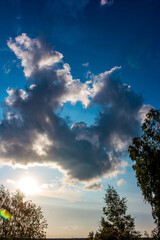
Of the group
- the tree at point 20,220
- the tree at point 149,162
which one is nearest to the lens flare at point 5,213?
the tree at point 20,220

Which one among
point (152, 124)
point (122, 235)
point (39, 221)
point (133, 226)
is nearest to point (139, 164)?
point (152, 124)

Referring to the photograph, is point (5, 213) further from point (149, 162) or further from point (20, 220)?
point (149, 162)

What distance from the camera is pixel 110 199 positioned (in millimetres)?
46781

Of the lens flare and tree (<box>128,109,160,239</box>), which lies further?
the lens flare

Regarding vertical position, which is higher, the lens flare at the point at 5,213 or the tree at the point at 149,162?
the tree at the point at 149,162

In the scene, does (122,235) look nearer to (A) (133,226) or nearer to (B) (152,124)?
(B) (152,124)

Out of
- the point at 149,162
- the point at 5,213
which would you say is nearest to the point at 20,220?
the point at 5,213

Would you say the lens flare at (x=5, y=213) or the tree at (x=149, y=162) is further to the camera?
the lens flare at (x=5, y=213)

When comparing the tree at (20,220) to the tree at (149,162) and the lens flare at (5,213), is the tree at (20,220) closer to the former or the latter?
the lens flare at (5,213)

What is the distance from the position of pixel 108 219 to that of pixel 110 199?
16.3 feet

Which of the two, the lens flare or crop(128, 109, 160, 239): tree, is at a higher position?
crop(128, 109, 160, 239): tree

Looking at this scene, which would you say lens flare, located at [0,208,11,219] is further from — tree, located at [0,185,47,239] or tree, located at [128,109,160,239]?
tree, located at [128,109,160,239]

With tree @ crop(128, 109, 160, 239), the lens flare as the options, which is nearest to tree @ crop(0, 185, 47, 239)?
the lens flare

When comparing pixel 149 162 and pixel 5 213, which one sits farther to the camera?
pixel 5 213
